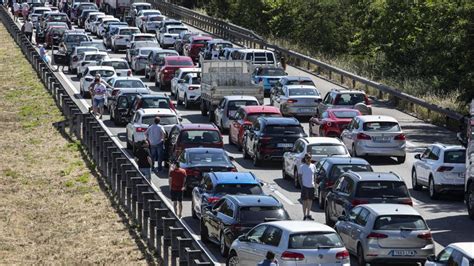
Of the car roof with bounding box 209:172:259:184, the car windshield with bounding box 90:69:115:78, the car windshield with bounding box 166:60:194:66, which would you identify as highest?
the car roof with bounding box 209:172:259:184

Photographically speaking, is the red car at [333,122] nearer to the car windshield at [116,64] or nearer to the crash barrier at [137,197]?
the crash barrier at [137,197]

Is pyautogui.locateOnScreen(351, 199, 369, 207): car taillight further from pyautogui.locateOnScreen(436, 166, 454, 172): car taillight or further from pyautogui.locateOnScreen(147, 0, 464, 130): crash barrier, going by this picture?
pyautogui.locateOnScreen(147, 0, 464, 130): crash barrier

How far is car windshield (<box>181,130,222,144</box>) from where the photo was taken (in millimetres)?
37594

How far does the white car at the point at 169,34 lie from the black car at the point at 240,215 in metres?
52.0

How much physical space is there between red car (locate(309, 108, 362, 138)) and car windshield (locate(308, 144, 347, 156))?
662cm

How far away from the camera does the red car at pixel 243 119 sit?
42281mm

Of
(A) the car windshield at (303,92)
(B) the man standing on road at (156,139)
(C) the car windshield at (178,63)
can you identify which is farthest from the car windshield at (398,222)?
(C) the car windshield at (178,63)

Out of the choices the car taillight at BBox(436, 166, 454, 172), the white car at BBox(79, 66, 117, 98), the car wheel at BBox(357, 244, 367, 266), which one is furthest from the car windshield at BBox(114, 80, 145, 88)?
the car wheel at BBox(357, 244, 367, 266)

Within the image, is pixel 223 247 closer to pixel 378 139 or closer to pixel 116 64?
pixel 378 139

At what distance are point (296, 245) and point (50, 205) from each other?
40.6 ft

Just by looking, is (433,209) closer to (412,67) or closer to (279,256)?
(279,256)

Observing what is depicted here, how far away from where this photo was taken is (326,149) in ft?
117

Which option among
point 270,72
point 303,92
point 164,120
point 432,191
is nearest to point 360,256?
point 432,191

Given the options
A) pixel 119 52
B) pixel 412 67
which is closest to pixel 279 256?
pixel 412 67
